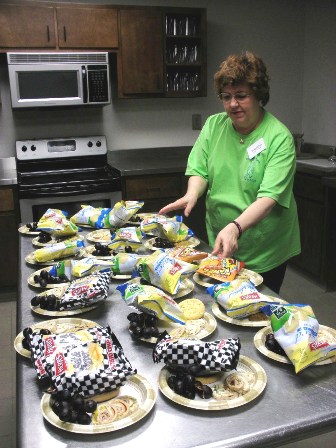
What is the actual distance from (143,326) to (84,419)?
321mm

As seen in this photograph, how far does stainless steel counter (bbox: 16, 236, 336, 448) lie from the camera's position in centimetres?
75

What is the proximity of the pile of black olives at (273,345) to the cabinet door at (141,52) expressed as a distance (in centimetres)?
306

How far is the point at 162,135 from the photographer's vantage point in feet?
13.8

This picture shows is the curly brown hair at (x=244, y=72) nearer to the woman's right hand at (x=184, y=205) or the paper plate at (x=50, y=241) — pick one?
the woman's right hand at (x=184, y=205)

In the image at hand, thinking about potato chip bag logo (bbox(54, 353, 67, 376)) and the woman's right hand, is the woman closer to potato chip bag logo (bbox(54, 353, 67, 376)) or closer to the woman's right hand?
the woman's right hand

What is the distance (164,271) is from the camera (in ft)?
4.23

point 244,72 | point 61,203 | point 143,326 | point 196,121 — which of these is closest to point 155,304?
point 143,326

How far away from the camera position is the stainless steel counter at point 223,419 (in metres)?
0.75

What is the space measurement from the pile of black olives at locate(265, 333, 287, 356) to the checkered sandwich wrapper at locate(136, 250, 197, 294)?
1.07ft


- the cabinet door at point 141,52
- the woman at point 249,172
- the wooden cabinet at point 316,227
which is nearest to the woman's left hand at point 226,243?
the woman at point 249,172

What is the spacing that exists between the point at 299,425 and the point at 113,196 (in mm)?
2874

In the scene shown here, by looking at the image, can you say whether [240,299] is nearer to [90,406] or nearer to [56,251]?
[90,406]

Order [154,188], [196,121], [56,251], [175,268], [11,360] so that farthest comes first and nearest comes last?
1. [196,121]
2. [154,188]
3. [11,360]
4. [56,251]
5. [175,268]

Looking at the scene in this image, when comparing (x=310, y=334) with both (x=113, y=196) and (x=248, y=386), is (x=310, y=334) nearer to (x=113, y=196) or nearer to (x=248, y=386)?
(x=248, y=386)
